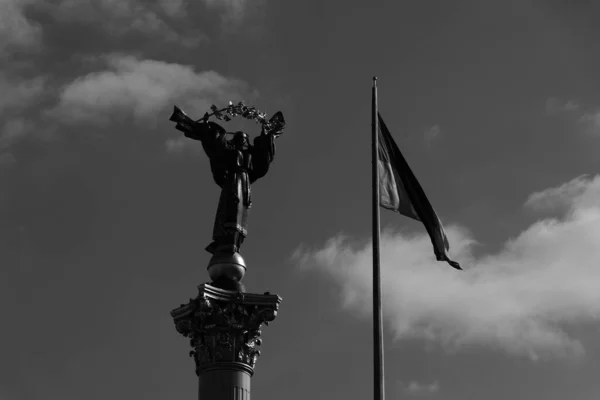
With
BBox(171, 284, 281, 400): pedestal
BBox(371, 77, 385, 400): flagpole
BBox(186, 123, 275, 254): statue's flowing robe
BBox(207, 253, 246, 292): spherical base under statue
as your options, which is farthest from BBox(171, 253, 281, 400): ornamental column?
BBox(371, 77, 385, 400): flagpole

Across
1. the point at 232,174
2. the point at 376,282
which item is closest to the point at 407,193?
the point at 376,282

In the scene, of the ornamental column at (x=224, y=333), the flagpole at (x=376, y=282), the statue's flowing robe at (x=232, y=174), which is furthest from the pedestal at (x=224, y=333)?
the flagpole at (x=376, y=282)

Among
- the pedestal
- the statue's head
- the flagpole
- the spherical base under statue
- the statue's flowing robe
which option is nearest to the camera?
the flagpole

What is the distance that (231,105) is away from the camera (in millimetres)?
33312

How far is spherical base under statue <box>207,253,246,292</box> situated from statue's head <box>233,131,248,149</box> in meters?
3.35

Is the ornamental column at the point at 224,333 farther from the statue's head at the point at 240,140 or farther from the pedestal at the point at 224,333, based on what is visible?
the statue's head at the point at 240,140

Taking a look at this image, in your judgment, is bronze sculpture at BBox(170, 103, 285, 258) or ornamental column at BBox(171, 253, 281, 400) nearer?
ornamental column at BBox(171, 253, 281, 400)

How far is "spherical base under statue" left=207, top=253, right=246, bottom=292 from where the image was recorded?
3147cm

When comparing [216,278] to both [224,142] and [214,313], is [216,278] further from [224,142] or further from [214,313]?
[224,142]

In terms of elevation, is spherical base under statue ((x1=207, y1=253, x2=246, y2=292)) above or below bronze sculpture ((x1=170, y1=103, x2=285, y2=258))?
below

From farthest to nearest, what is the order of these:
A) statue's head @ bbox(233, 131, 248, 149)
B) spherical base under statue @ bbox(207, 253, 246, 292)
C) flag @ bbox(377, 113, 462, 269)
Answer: statue's head @ bbox(233, 131, 248, 149), flag @ bbox(377, 113, 462, 269), spherical base under statue @ bbox(207, 253, 246, 292)

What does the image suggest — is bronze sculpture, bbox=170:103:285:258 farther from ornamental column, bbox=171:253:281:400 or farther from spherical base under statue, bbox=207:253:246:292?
ornamental column, bbox=171:253:281:400

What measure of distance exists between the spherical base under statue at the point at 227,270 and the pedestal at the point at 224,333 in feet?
1.82

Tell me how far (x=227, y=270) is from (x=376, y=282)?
16.0 ft
